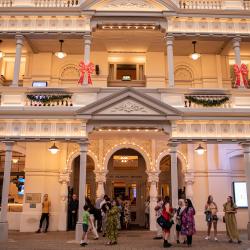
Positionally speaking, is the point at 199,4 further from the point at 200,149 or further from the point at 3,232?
the point at 3,232

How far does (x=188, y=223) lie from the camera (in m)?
12.2

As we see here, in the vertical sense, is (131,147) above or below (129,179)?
above

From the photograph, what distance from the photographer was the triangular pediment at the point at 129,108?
14.2 metres

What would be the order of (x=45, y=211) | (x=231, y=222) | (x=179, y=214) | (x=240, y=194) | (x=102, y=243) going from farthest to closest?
(x=240, y=194) → (x=45, y=211) → (x=231, y=222) → (x=102, y=243) → (x=179, y=214)

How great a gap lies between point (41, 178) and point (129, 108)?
19.4 ft

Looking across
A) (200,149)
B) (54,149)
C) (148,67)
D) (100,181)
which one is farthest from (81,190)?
(148,67)

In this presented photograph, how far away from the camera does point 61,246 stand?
11953 millimetres

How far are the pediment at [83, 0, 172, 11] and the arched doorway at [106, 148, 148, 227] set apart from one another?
7572 mm

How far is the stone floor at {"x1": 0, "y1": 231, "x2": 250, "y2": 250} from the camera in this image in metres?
11.7

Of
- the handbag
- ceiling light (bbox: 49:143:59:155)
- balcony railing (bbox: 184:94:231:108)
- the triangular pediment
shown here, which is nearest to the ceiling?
balcony railing (bbox: 184:94:231:108)

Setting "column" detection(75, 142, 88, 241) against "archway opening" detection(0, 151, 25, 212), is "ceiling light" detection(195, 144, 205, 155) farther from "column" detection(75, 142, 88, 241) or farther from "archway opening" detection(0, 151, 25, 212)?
"archway opening" detection(0, 151, 25, 212)

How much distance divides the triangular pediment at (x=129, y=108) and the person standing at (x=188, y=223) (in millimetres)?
3869

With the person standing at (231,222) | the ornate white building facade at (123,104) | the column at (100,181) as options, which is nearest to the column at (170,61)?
the ornate white building facade at (123,104)

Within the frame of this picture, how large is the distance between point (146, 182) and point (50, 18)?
9750 mm
